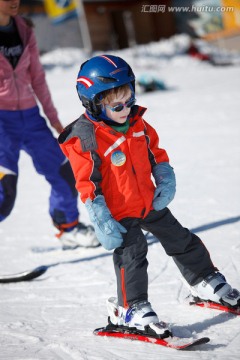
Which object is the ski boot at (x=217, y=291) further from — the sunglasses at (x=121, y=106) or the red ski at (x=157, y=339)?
the sunglasses at (x=121, y=106)

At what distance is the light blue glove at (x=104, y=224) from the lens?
8.76 ft

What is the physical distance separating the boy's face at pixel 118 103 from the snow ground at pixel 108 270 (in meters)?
1.26

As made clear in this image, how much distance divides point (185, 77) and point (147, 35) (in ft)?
43.3

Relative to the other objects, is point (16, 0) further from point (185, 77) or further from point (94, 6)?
point (94, 6)

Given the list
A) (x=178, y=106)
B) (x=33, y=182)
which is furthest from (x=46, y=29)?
(x=33, y=182)

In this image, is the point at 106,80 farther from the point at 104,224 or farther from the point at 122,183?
the point at 104,224

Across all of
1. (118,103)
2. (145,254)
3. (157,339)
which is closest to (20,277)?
(145,254)

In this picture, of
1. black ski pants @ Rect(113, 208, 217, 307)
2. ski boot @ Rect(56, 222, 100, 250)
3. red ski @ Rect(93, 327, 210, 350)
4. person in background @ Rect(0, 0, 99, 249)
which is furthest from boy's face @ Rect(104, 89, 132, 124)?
ski boot @ Rect(56, 222, 100, 250)

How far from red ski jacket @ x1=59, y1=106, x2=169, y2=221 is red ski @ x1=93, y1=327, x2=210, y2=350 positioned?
2.18ft

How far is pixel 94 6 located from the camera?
92.9 feet

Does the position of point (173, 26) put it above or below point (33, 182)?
below

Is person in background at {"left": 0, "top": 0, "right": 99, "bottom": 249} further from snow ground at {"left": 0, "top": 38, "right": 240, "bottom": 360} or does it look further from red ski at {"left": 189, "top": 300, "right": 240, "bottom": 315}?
red ski at {"left": 189, "top": 300, "right": 240, "bottom": 315}

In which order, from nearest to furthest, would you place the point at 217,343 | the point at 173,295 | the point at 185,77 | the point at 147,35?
the point at 217,343, the point at 173,295, the point at 185,77, the point at 147,35

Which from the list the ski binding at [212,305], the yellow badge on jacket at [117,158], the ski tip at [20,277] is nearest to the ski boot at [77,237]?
the ski tip at [20,277]
